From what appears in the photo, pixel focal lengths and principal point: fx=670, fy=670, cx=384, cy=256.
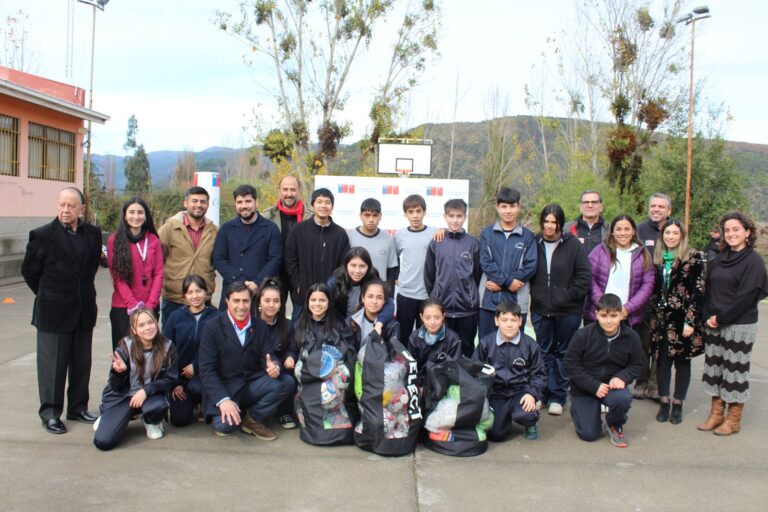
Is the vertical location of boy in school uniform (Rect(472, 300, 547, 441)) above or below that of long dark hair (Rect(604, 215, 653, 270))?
below

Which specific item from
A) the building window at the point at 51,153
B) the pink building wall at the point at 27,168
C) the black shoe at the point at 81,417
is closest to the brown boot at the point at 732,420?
the black shoe at the point at 81,417

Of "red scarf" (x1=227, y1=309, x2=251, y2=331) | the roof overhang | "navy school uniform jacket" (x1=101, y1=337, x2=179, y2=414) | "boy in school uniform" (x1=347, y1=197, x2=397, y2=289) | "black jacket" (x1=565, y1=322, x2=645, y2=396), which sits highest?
the roof overhang

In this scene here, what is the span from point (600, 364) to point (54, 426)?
12.7ft

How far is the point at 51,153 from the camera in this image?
18203mm

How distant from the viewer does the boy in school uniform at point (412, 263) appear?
557 cm

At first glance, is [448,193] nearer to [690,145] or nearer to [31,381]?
[31,381]

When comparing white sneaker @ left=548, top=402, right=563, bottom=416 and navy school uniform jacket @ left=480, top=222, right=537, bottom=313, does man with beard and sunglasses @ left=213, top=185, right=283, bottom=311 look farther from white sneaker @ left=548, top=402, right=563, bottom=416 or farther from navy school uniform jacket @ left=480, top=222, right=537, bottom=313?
white sneaker @ left=548, top=402, right=563, bottom=416

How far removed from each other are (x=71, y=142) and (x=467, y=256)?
1723 cm

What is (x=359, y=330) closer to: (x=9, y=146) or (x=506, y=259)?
(x=506, y=259)

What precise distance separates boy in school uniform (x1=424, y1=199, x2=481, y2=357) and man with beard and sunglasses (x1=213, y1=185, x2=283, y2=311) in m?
1.32

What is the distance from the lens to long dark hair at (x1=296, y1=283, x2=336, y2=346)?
16.0 ft

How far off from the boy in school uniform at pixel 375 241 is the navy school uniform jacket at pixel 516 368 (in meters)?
1.08

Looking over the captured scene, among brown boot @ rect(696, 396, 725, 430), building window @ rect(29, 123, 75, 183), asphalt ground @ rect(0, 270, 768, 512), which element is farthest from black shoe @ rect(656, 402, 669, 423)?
building window @ rect(29, 123, 75, 183)

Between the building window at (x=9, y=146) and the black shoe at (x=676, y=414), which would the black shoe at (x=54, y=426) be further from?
the building window at (x=9, y=146)
